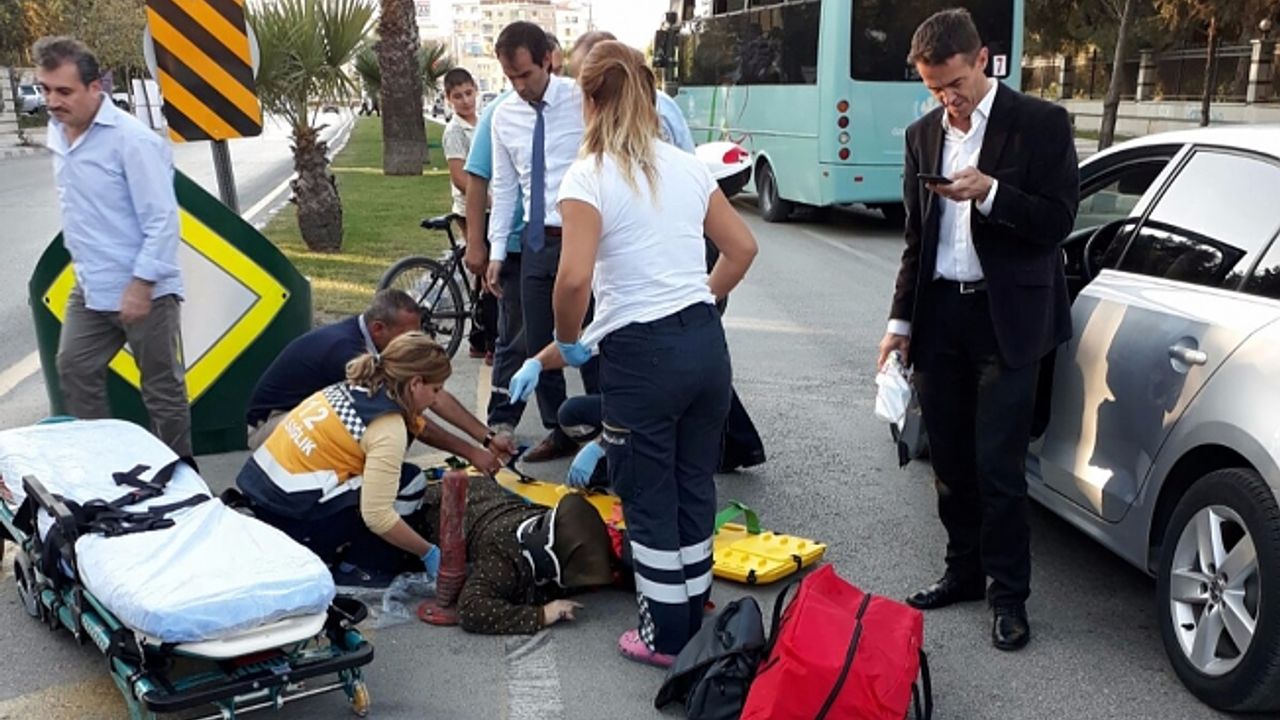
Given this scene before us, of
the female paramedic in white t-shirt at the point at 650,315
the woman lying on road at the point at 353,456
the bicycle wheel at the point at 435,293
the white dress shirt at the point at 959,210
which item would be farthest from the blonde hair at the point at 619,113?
the bicycle wheel at the point at 435,293

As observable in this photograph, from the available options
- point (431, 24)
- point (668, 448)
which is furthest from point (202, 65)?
point (431, 24)

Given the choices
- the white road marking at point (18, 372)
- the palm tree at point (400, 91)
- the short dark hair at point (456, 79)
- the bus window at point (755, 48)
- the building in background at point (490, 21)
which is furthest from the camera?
the building in background at point (490, 21)

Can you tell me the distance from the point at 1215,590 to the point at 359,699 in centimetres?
244

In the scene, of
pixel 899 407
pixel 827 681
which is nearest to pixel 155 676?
pixel 827 681

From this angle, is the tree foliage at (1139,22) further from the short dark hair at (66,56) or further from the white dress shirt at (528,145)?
the short dark hair at (66,56)

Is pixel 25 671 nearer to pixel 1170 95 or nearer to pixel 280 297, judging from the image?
pixel 280 297

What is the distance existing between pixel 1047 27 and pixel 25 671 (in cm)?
4317

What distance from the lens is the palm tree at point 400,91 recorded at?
64.6 feet

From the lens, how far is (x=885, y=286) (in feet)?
35.2

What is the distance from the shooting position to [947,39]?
3473 mm

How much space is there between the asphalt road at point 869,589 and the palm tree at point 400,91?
15.4m

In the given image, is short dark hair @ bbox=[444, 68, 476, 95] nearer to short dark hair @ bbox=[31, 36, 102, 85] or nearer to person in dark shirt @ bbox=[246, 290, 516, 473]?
person in dark shirt @ bbox=[246, 290, 516, 473]

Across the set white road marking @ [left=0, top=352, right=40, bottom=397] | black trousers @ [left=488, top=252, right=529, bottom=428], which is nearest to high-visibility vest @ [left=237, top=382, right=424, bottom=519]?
black trousers @ [left=488, top=252, right=529, bottom=428]

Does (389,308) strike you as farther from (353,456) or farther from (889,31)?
(889,31)
